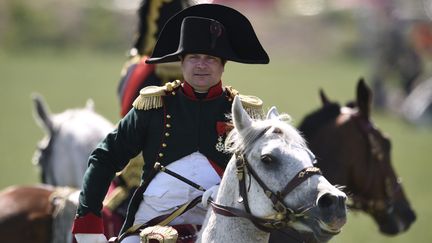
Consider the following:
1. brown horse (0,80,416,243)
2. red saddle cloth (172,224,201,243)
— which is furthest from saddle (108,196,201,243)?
brown horse (0,80,416,243)

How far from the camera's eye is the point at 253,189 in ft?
15.9

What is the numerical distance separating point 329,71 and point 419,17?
3.85 metres

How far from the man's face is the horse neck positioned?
67 centimetres

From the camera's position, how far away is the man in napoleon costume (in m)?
5.48

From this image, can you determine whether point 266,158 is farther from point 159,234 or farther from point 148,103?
point 148,103

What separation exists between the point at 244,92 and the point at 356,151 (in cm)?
2046

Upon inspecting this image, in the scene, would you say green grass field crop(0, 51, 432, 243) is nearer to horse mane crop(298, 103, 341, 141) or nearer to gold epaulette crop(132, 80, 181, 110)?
horse mane crop(298, 103, 341, 141)

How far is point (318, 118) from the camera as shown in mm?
8289

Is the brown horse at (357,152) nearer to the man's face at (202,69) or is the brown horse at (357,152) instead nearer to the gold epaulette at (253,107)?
the gold epaulette at (253,107)

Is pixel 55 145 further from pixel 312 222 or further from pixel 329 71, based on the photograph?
pixel 329 71

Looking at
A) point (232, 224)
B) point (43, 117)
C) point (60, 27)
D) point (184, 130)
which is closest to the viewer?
point (232, 224)

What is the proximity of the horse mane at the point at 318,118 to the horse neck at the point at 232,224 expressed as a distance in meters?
3.20

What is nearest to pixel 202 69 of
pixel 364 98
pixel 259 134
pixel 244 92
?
pixel 259 134

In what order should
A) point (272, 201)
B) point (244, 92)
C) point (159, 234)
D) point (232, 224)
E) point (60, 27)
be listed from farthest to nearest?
point (60, 27)
point (244, 92)
point (159, 234)
point (232, 224)
point (272, 201)
